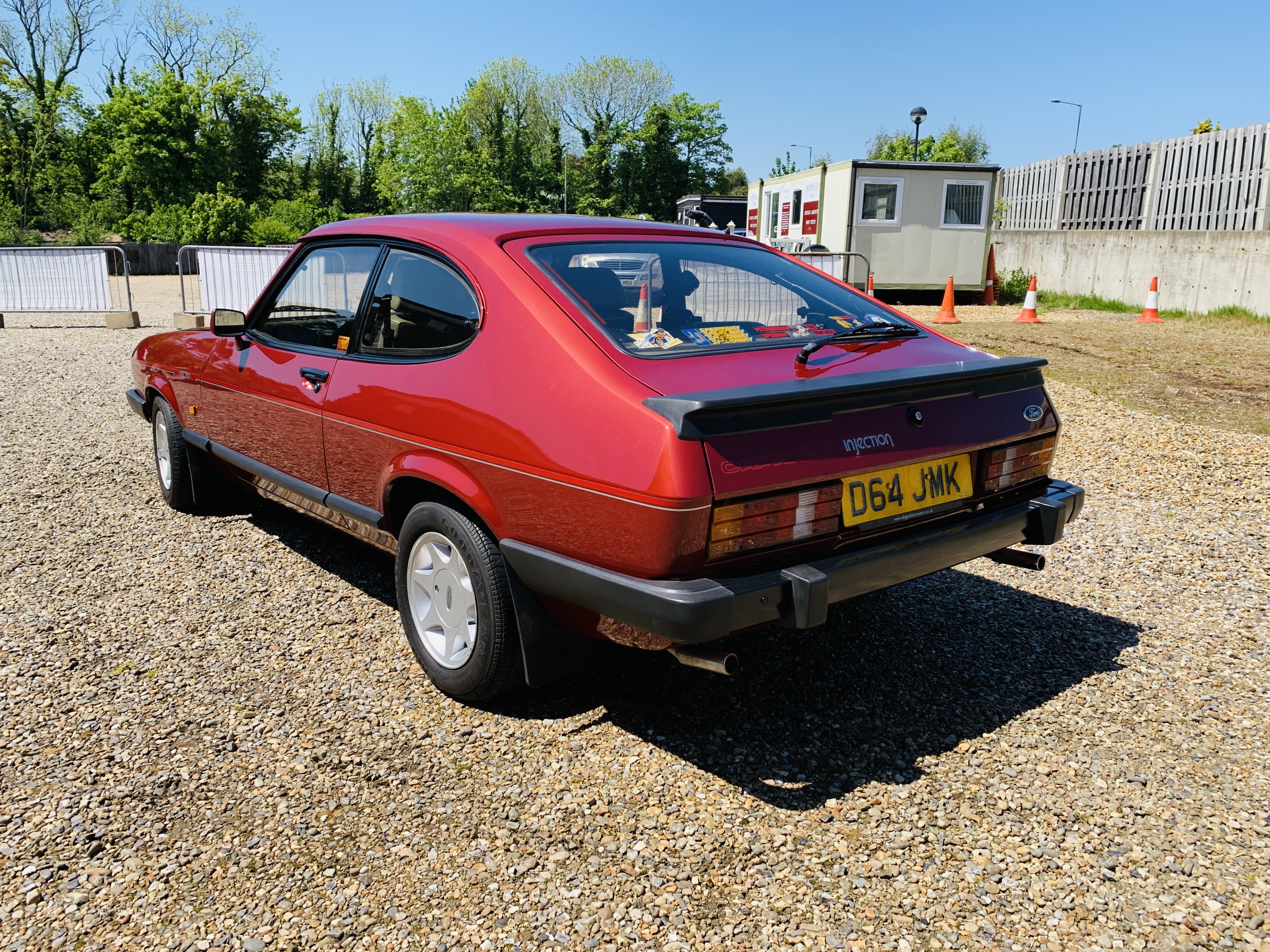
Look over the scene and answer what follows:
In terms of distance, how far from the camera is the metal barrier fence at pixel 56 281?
1570 centimetres

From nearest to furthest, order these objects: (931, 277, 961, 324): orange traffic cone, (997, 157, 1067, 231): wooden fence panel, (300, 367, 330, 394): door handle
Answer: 1. (300, 367, 330, 394): door handle
2. (931, 277, 961, 324): orange traffic cone
3. (997, 157, 1067, 231): wooden fence panel

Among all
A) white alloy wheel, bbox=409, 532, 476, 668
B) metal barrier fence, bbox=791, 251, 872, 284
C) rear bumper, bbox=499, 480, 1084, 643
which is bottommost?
white alloy wheel, bbox=409, 532, 476, 668

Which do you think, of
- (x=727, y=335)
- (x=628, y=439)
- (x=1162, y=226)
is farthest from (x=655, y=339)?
(x=1162, y=226)

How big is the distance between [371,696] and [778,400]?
179 centimetres

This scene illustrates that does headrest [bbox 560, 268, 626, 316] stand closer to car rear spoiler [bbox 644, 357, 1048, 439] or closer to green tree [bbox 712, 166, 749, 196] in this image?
car rear spoiler [bbox 644, 357, 1048, 439]

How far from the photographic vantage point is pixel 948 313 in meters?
15.2

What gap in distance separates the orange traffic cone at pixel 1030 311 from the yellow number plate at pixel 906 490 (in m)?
13.7

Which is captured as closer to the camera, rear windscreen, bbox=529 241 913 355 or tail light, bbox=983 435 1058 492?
rear windscreen, bbox=529 241 913 355

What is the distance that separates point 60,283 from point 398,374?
1591 cm

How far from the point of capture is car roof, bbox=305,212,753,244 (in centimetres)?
323

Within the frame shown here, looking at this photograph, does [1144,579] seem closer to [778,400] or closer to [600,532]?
[778,400]

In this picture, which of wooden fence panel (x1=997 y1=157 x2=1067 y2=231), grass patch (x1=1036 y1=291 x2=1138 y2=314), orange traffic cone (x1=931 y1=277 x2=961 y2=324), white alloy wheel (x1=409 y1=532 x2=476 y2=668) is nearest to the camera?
white alloy wheel (x1=409 y1=532 x2=476 y2=668)

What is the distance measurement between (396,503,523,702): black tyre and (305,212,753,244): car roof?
3.22 feet

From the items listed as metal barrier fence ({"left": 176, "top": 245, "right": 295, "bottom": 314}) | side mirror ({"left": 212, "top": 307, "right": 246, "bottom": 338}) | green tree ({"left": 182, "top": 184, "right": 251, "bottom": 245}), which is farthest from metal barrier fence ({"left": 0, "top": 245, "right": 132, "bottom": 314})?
green tree ({"left": 182, "top": 184, "right": 251, "bottom": 245})
